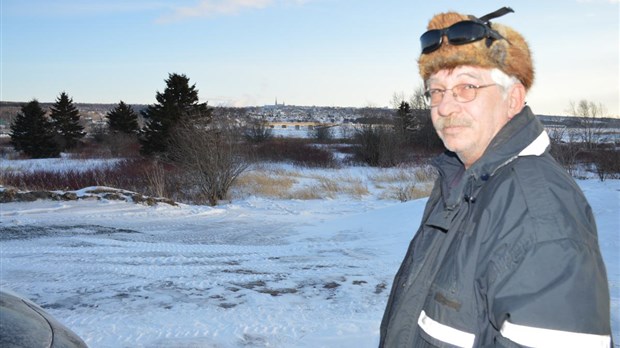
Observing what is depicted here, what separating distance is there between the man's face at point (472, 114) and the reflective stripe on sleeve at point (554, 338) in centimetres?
72

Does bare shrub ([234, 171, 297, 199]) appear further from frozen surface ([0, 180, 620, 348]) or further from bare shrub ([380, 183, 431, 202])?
frozen surface ([0, 180, 620, 348])

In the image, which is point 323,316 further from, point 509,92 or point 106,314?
point 509,92

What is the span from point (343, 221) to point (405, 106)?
3777cm

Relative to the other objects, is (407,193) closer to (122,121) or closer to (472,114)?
(472,114)

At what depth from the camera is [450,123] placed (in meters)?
1.91

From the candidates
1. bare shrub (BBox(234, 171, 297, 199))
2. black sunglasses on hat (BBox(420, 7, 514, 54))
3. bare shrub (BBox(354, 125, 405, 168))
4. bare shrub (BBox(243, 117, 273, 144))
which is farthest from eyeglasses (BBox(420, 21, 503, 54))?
bare shrub (BBox(243, 117, 273, 144))

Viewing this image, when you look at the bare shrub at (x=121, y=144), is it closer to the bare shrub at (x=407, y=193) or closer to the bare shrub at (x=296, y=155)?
the bare shrub at (x=296, y=155)

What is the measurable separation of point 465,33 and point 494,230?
764 millimetres

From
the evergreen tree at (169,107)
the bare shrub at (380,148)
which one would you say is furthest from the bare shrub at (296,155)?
the evergreen tree at (169,107)

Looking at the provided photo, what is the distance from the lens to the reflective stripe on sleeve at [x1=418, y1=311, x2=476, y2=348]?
1.55 meters

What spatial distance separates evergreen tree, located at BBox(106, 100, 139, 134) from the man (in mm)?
45652

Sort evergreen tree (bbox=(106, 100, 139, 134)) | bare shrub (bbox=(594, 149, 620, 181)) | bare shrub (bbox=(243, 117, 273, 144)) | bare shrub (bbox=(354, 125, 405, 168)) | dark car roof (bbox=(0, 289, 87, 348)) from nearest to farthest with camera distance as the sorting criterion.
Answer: dark car roof (bbox=(0, 289, 87, 348))
bare shrub (bbox=(594, 149, 620, 181))
bare shrub (bbox=(354, 125, 405, 168))
bare shrub (bbox=(243, 117, 273, 144))
evergreen tree (bbox=(106, 100, 139, 134))

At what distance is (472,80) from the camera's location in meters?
1.86

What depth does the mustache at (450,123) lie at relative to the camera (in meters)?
1.87
